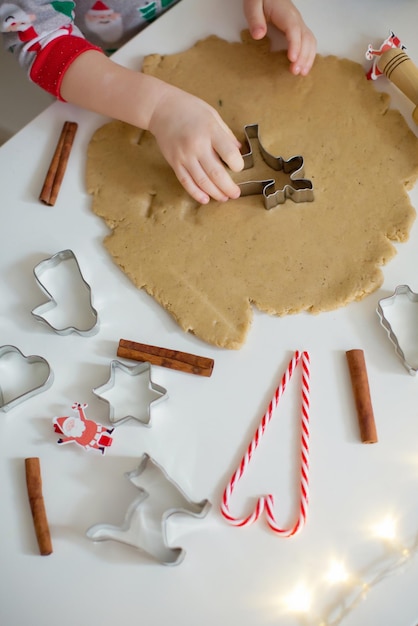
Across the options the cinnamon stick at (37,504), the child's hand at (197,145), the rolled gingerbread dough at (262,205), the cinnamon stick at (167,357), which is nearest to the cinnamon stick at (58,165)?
the rolled gingerbread dough at (262,205)

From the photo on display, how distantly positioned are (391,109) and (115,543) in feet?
2.42

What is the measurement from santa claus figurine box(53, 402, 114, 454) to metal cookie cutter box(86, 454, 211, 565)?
0.18 feet

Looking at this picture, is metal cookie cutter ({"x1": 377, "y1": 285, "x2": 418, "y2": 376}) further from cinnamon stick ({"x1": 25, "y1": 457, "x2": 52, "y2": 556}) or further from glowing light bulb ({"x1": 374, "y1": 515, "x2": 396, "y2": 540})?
cinnamon stick ({"x1": 25, "y1": 457, "x2": 52, "y2": 556})

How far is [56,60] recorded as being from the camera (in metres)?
0.96

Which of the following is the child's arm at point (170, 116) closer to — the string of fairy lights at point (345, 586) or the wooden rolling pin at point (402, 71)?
the wooden rolling pin at point (402, 71)

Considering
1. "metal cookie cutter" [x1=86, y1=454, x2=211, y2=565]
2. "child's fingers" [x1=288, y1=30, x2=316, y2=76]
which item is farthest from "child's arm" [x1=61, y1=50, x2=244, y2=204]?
"metal cookie cutter" [x1=86, y1=454, x2=211, y2=565]

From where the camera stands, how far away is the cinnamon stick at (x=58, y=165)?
93cm

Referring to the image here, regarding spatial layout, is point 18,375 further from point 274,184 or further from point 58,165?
point 274,184

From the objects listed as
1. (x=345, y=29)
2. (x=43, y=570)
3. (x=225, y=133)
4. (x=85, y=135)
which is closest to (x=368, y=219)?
(x=225, y=133)

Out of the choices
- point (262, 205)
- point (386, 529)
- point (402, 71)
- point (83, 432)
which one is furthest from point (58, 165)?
point (386, 529)

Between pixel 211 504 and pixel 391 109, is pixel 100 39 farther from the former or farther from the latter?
pixel 211 504

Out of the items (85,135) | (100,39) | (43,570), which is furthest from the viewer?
(100,39)

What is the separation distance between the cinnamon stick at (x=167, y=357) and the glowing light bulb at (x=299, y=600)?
11.0 inches

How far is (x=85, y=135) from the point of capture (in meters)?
0.98
